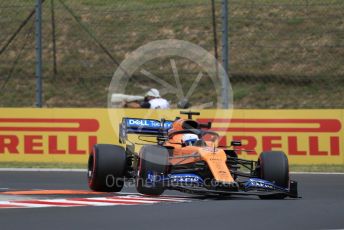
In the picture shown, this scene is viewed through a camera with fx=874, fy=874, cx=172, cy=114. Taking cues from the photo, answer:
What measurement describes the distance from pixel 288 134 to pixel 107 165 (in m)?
6.30

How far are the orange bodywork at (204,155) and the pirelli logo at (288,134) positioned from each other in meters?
5.12

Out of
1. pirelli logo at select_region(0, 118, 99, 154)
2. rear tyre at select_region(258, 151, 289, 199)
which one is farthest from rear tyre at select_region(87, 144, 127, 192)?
pirelli logo at select_region(0, 118, 99, 154)

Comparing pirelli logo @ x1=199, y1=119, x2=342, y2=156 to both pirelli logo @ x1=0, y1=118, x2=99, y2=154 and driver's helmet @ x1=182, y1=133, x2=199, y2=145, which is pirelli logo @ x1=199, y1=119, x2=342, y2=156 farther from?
driver's helmet @ x1=182, y1=133, x2=199, y2=145

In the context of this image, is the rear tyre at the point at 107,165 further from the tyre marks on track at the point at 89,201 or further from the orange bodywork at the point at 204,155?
the orange bodywork at the point at 204,155

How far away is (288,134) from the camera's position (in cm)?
1653

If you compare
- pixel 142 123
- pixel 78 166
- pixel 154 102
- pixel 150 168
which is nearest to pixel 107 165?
pixel 150 168

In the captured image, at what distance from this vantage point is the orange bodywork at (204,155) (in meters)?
10.1

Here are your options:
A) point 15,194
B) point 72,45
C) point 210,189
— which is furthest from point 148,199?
point 72,45

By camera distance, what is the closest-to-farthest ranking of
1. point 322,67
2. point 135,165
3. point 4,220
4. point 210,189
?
point 4,220, point 210,189, point 135,165, point 322,67

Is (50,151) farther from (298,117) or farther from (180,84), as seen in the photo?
(180,84)

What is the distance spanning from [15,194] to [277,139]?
6741 mm

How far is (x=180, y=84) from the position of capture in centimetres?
2289

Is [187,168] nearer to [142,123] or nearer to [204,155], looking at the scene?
[204,155]

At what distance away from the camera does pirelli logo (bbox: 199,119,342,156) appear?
16.4 m
